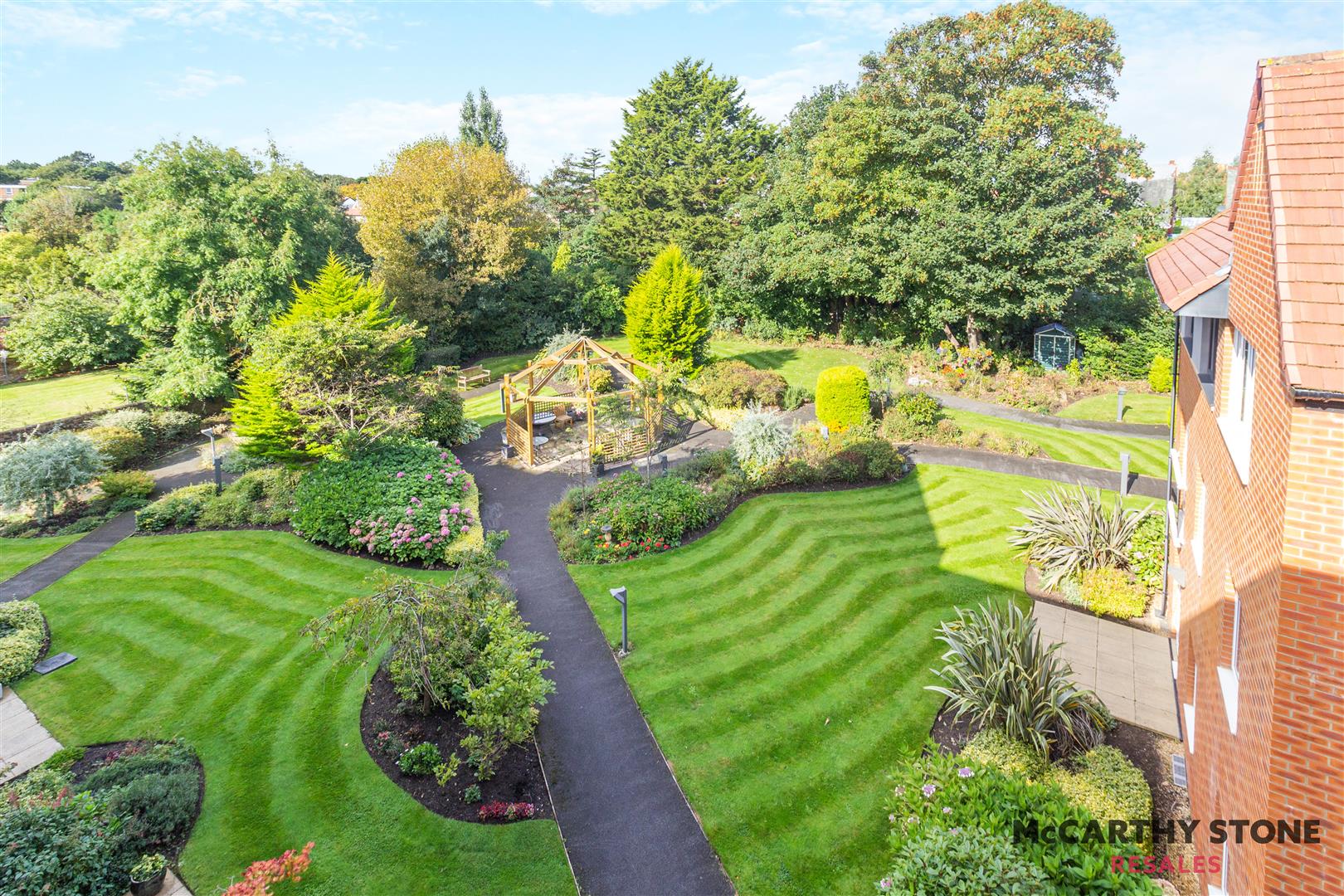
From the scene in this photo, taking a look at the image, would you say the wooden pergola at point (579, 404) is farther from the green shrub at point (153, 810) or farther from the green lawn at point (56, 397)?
the green lawn at point (56, 397)

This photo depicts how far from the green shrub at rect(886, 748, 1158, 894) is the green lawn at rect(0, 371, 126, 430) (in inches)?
1264

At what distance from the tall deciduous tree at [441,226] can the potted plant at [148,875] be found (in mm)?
28937

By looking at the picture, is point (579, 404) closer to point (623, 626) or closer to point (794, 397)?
point (794, 397)

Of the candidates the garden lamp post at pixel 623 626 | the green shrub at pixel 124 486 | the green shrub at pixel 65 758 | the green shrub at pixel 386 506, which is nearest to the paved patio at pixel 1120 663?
the garden lamp post at pixel 623 626

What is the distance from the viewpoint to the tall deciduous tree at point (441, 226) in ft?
111

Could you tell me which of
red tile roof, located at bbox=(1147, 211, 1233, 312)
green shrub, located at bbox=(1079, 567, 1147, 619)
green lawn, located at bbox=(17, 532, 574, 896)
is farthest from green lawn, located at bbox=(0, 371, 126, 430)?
red tile roof, located at bbox=(1147, 211, 1233, 312)

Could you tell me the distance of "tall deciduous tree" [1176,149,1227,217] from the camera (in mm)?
63928

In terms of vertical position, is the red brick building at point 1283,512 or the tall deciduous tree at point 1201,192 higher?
the tall deciduous tree at point 1201,192

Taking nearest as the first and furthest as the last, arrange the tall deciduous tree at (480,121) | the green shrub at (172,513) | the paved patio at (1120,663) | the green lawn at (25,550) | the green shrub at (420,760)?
the green shrub at (420,760) < the paved patio at (1120,663) < the green lawn at (25,550) < the green shrub at (172,513) < the tall deciduous tree at (480,121)

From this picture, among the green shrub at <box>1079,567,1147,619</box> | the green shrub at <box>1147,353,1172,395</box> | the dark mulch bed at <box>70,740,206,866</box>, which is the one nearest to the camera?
the dark mulch bed at <box>70,740,206,866</box>

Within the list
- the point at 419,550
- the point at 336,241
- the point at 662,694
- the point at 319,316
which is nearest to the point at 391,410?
the point at 319,316

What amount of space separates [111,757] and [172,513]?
9.37 m

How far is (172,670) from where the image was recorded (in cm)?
1219

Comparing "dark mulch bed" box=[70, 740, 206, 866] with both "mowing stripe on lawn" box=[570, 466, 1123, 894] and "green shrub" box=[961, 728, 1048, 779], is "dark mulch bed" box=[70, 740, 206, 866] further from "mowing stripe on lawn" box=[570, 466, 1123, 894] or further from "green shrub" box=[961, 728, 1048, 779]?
"green shrub" box=[961, 728, 1048, 779]
